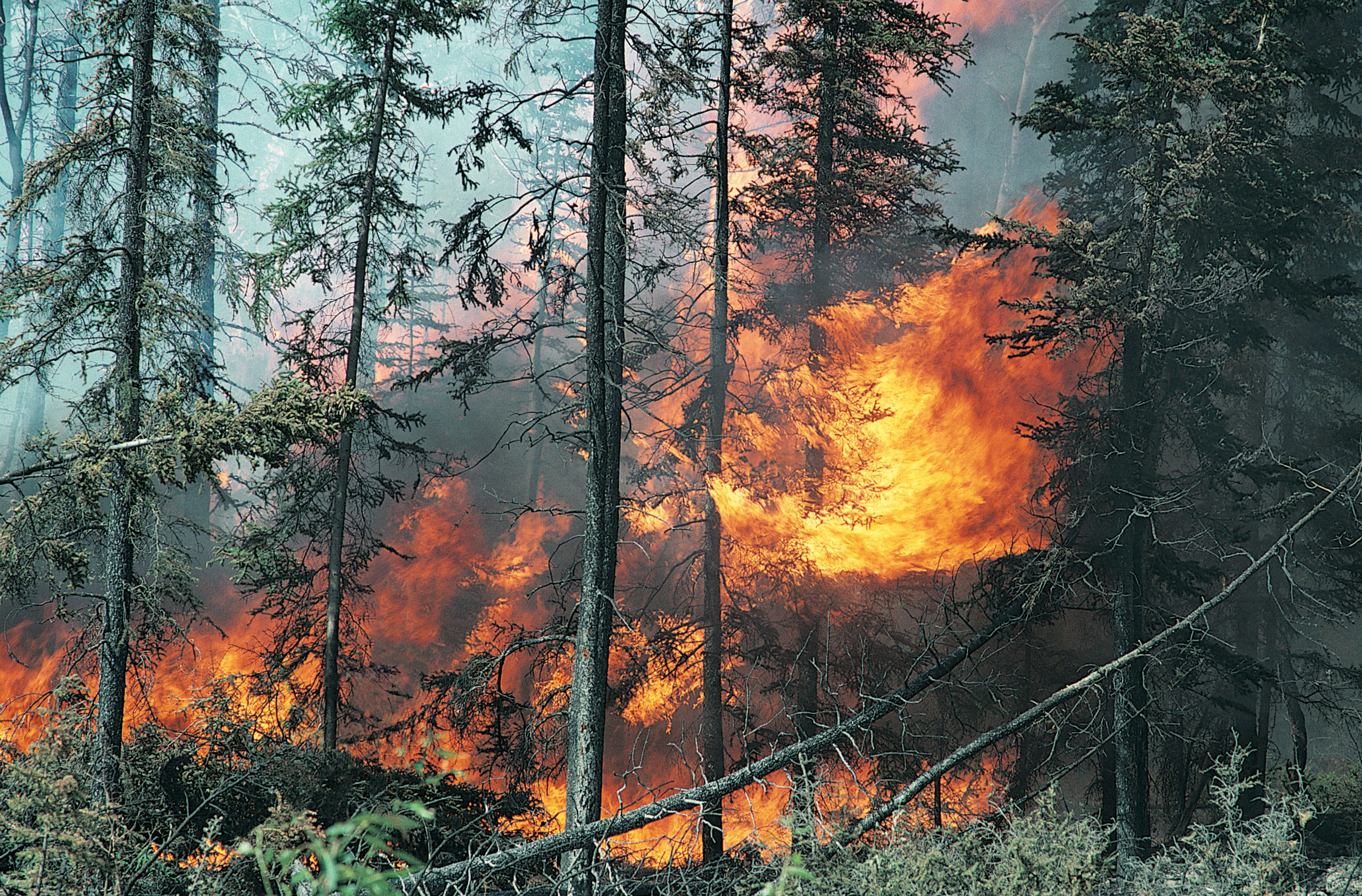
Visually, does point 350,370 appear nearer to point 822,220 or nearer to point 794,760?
point 794,760

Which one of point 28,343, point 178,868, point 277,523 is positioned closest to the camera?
point 178,868

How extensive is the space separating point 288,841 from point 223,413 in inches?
150

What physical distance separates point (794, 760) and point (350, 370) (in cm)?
942

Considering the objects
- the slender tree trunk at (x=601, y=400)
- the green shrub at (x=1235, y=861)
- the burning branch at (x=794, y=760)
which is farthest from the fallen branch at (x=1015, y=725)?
the slender tree trunk at (x=601, y=400)

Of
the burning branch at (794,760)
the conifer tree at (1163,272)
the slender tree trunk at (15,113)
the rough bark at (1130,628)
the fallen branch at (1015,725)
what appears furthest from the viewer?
the slender tree trunk at (15,113)

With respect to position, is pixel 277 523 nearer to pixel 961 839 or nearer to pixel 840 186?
pixel 961 839

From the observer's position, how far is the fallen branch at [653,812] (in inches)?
214

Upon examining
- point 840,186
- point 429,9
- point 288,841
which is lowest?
point 288,841

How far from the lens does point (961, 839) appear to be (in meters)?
6.17

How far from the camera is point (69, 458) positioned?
20.1ft

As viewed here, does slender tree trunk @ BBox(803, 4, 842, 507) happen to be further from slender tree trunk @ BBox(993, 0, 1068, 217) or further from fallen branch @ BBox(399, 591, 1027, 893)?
slender tree trunk @ BBox(993, 0, 1068, 217)

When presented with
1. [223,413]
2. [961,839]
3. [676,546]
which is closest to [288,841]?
[223,413]

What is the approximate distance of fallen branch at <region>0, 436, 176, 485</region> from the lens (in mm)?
5609

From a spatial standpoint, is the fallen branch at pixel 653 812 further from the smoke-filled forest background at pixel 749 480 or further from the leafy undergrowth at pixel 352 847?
the leafy undergrowth at pixel 352 847
